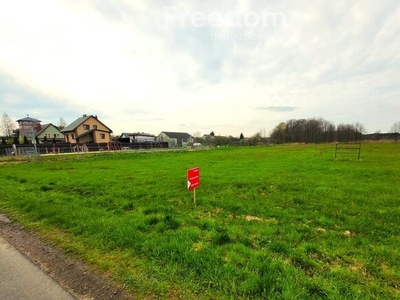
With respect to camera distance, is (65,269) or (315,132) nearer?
(65,269)

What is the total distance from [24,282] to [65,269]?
1.66 ft

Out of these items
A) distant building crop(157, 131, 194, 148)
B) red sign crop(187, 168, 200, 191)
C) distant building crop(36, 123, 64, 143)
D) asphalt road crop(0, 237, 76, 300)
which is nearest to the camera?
asphalt road crop(0, 237, 76, 300)

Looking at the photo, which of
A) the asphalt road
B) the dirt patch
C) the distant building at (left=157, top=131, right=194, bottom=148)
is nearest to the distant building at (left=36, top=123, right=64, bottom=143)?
the distant building at (left=157, top=131, right=194, bottom=148)

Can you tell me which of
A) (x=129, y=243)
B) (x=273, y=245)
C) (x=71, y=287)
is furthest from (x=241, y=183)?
(x=71, y=287)

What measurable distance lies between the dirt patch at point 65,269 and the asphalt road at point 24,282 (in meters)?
0.08

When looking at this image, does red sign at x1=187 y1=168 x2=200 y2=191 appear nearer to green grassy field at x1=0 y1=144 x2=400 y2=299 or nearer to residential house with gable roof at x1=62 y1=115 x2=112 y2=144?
green grassy field at x1=0 y1=144 x2=400 y2=299

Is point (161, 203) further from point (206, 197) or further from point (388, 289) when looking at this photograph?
point (388, 289)

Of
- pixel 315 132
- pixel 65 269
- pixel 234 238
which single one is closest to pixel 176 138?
pixel 315 132

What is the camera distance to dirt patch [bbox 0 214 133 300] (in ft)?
8.88

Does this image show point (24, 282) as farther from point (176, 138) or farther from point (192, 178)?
point (176, 138)

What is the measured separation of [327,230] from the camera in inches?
176

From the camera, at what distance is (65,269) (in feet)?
10.6

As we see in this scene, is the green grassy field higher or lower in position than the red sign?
lower

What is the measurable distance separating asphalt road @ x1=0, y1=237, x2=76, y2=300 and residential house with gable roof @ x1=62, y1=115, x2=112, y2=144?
57.8 m
